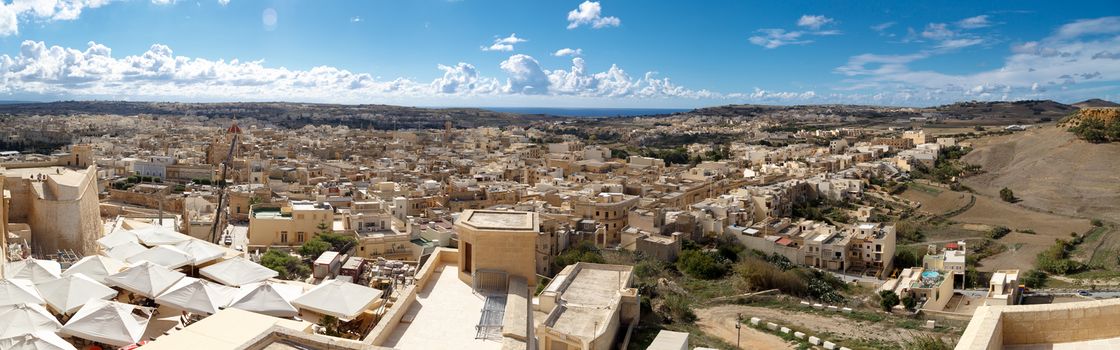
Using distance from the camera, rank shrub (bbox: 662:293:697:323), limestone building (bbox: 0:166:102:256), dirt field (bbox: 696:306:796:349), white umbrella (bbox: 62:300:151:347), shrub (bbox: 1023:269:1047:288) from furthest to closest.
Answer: shrub (bbox: 1023:269:1047:288) < shrub (bbox: 662:293:697:323) < dirt field (bbox: 696:306:796:349) < limestone building (bbox: 0:166:102:256) < white umbrella (bbox: 62:300:151:347)

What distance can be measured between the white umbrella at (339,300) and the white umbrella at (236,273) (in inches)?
98.1

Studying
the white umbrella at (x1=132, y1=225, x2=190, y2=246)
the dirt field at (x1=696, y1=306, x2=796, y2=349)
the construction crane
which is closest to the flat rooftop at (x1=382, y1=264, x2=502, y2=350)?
the white umbrella at (x1=132, y1=225, x2=190, y2=246)

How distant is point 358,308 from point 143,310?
2.90m

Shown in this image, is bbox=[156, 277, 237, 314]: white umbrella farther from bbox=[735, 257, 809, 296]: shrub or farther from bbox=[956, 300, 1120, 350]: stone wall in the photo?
bbox=[735, 257, 809, 296]: shrub

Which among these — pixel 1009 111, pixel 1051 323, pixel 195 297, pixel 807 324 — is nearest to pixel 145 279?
pixel 195 297

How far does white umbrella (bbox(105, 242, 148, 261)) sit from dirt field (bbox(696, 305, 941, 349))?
10.7 meters

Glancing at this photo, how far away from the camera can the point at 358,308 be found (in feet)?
28.6

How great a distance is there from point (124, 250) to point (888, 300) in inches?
652

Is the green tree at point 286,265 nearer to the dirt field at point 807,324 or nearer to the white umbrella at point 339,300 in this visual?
the white umbrella at point 339,300

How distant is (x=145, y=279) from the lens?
34.0 ft

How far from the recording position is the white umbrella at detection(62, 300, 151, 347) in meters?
8.47

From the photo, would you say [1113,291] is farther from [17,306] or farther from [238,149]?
[238,149]

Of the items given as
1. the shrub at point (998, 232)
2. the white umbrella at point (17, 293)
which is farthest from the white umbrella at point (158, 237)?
the shrub at point (998, 232)

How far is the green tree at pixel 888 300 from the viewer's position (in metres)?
20.1
